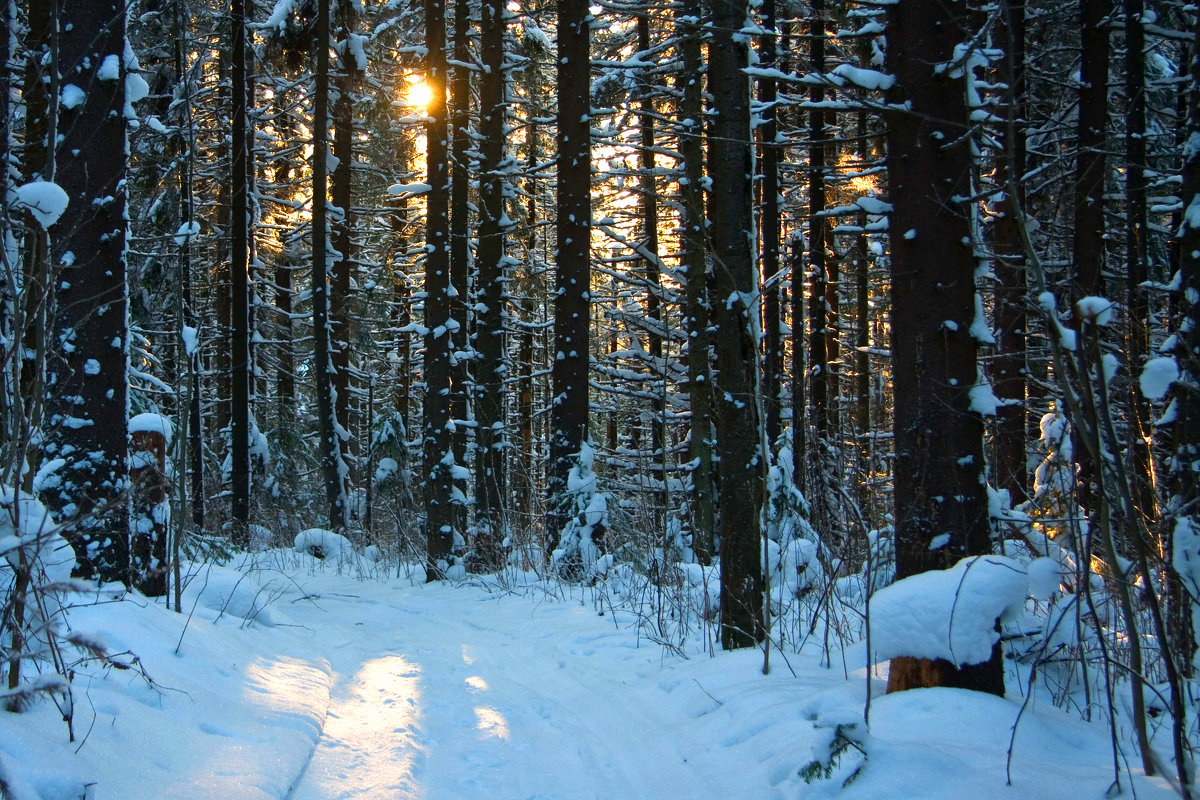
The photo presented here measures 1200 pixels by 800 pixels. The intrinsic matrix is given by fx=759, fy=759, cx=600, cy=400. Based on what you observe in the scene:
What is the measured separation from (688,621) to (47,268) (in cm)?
471

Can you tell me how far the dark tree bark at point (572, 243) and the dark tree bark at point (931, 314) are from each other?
6.68 m

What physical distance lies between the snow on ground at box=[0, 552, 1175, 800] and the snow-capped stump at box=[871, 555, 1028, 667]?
234 mm

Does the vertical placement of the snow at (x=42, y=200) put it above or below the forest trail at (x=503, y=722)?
above

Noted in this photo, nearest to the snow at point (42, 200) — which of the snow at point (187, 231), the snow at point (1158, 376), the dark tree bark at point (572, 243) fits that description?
the snow at point (187, 231)

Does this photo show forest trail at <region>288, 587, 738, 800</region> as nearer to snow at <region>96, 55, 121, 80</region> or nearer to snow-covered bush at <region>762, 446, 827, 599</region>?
snow-covered bush at <region>762, 446, 827, 599</region>

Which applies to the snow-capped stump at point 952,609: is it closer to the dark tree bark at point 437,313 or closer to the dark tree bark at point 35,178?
the dark tree bark at point 35,178

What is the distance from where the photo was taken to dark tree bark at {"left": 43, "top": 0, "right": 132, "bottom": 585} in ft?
19.0

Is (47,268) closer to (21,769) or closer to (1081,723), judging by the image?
(21,769)

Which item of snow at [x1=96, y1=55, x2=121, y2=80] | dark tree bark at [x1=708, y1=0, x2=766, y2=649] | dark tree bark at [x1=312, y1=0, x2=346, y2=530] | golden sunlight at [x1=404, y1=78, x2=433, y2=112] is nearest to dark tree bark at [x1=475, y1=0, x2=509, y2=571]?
golden sunlight at [x1=404, y1=78, x2=433, y2=112]

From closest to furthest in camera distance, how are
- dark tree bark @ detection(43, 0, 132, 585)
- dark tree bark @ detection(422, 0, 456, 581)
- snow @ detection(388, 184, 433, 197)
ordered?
dark tree bark @ detection(43, 0, 132, 585), dark tree bark @ detection(422, 0, 456, 581), snow @ detection(388, 184, 433, 197)

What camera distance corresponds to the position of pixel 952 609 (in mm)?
3445

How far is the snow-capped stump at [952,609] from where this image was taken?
11.4ft

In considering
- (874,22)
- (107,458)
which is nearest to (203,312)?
(107,458)

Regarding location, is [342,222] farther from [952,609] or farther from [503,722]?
[952,609]
